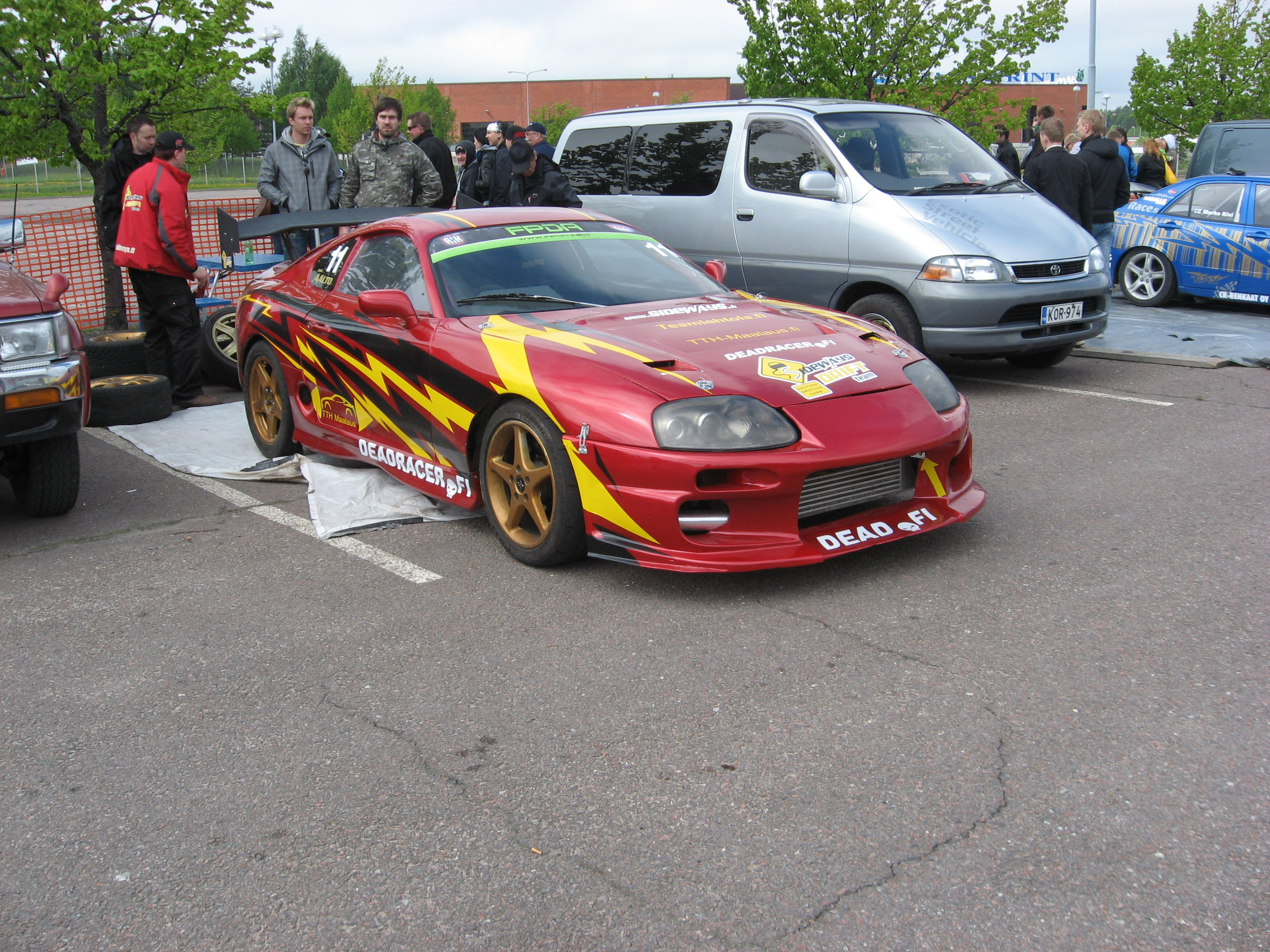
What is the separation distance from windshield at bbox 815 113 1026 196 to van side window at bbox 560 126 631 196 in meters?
1.93

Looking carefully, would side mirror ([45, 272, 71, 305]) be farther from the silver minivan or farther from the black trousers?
the silver minivan

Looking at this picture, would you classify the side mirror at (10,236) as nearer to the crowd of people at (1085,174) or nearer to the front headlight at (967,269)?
the front headlight at (967,269)

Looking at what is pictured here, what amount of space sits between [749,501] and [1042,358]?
209 inches

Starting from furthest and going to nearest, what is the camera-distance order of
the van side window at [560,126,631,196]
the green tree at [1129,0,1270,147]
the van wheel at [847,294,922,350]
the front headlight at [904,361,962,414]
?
the green tree at [1129,0,1270,147], the van side window at [560,126,631,196], the van wheel at [847,294,922,350], the front headlight at [904,361,962,414]

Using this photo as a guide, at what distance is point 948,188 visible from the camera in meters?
7.94

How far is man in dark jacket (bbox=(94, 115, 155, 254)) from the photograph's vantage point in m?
7.91

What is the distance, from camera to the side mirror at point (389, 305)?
4.96m

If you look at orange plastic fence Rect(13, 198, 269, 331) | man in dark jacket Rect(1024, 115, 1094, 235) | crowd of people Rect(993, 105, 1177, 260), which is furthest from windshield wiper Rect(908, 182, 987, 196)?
orange plastic fence Rect(13, 198, 269, 331)

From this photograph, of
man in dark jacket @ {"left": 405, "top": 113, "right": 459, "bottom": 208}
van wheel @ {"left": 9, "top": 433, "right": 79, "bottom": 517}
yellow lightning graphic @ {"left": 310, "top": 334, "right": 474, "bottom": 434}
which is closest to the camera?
yellow lightning graphic @ {"left": 310, "top": 334, "right": 474, "bottom": 434}

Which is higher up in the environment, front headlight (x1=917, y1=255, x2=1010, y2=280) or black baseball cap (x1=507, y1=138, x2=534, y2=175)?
black baseball cap (x1=507, y1=138, x2=534, y2=175)

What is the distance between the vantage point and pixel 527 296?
5.06 m

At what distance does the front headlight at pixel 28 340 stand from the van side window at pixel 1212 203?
33.1ft

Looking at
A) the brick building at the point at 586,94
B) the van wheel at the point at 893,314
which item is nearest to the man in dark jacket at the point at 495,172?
the van wheel at the point at 893,314

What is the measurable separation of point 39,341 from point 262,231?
2100 millimetres
